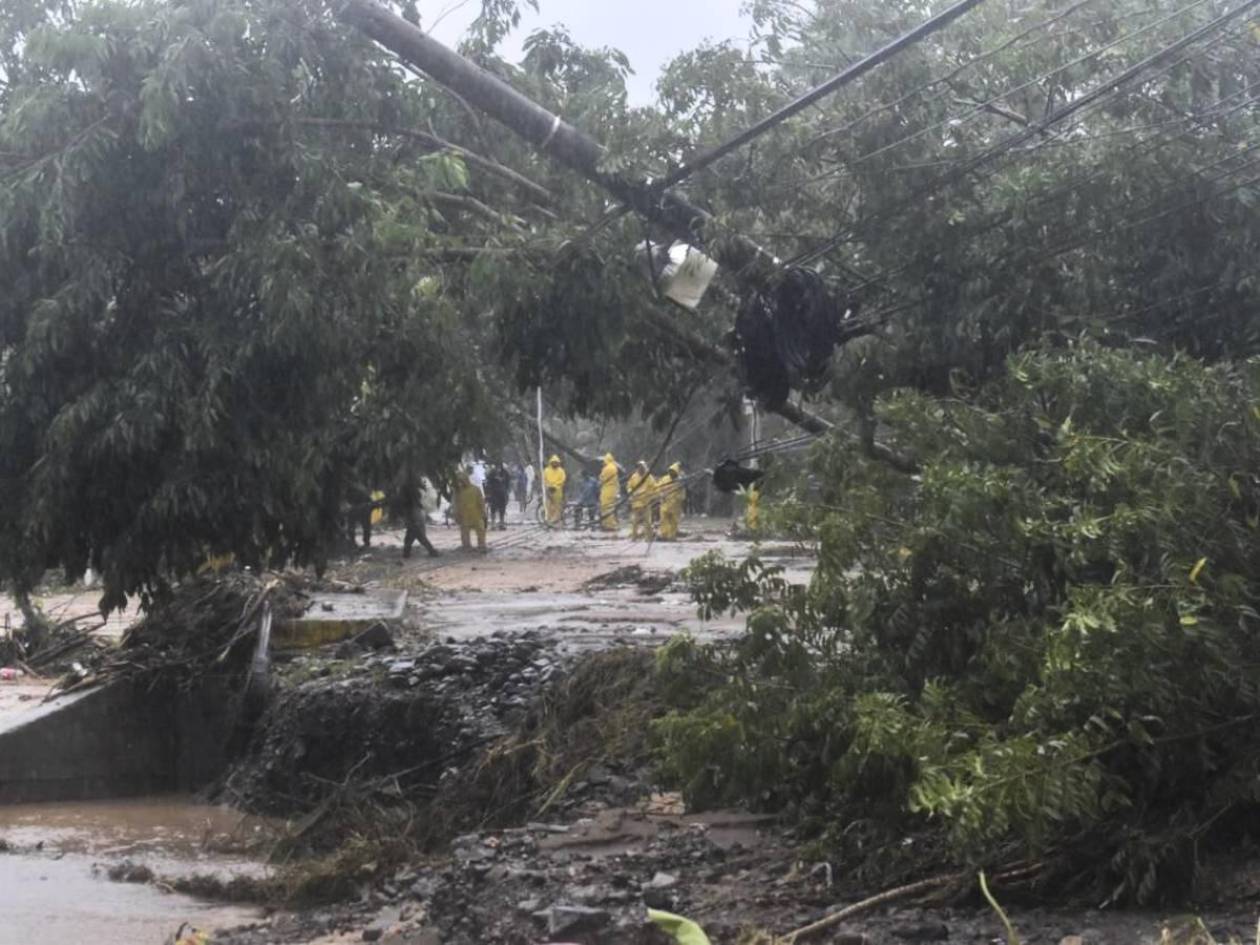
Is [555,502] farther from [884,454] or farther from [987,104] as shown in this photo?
[884,454]

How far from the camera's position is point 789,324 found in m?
10.2

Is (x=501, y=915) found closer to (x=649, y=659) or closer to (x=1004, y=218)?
(x=649, y=659)

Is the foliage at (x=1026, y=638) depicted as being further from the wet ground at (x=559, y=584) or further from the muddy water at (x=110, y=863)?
the muddy water at (x=110, y=863)

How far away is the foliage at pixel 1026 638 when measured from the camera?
6270mm

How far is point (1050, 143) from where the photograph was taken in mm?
10195

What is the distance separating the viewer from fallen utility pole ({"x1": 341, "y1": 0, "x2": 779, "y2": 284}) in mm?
9422

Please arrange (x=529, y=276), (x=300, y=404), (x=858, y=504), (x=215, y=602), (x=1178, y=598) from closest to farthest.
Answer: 1. (x=1178, y=598)
2. (x=858, y=504)
3. (x=300, y=404)
4. (x=529, y=276)
5. (x=215, y=602)

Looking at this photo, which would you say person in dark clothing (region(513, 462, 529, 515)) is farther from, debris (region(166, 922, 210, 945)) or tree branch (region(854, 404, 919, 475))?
tree branch (region(854, 404, 919, 475))

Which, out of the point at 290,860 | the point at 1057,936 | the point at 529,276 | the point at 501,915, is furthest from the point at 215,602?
the point at 1057,936

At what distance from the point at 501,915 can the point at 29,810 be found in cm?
795

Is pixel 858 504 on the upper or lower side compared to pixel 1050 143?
lower

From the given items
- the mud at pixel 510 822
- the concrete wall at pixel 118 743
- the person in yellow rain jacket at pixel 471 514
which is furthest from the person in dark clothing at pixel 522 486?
the concrete wall at pixel 118 743

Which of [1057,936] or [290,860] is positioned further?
[290,860]

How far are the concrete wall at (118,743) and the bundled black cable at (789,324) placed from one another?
6.84 meters
